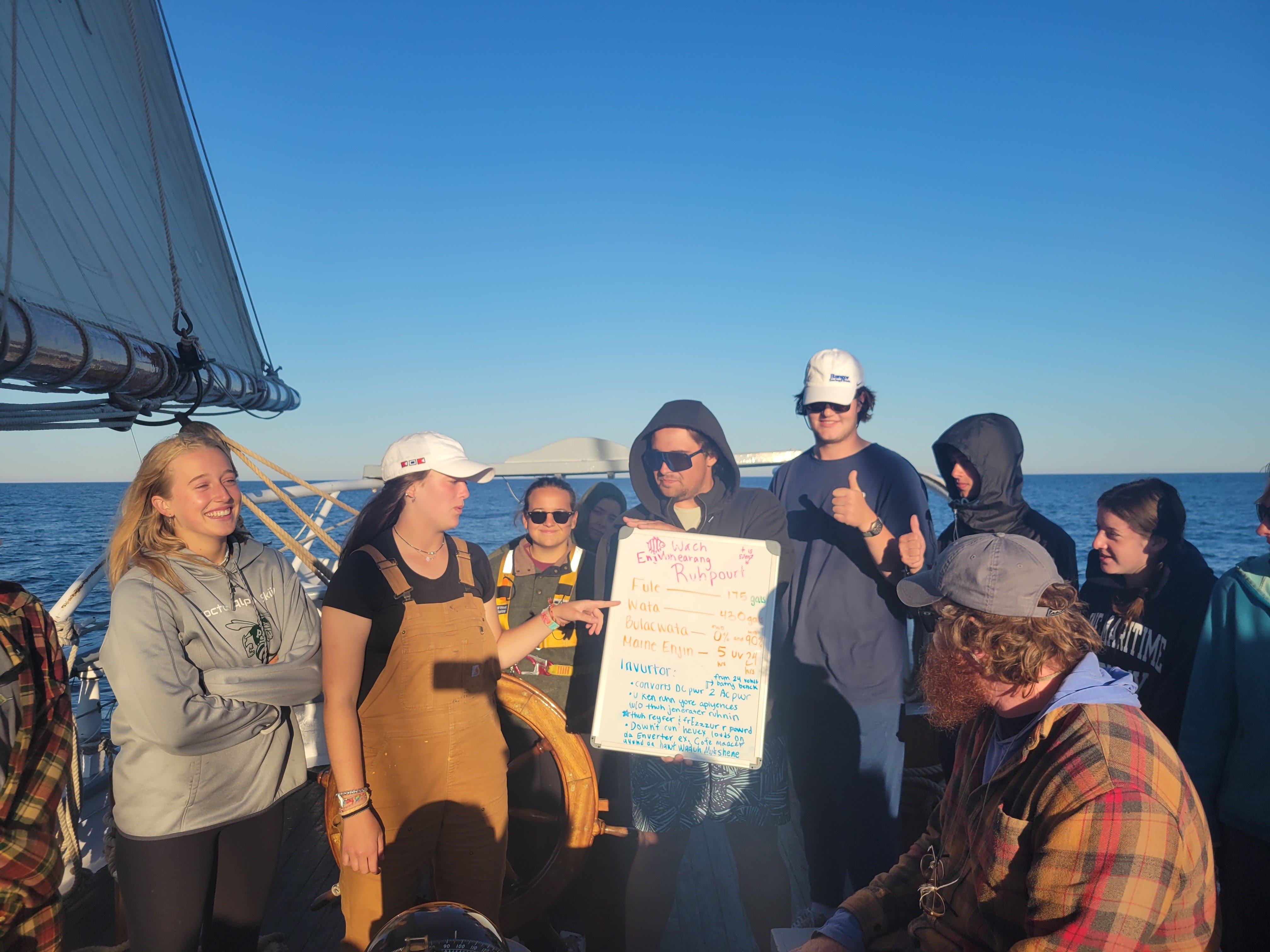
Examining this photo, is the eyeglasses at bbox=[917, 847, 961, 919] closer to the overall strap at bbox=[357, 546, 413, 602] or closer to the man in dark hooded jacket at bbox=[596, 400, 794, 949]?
the man in dark hooded jacket at bbox=[596, 400, 794, 949]

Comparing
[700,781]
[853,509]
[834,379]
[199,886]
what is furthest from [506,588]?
[834,379]

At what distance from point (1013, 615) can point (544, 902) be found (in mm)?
2067

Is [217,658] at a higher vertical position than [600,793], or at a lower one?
higher

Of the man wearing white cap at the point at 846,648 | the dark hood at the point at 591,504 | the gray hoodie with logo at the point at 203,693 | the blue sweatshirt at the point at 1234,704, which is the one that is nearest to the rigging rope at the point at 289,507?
the gray hoodie with logo at the point at 203,693

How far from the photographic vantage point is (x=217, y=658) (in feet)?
6.07

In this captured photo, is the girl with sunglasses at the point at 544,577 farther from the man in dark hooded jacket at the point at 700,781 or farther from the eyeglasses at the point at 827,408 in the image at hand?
the eyeglasses at the point at 827,408

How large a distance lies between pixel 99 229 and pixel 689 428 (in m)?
3.50

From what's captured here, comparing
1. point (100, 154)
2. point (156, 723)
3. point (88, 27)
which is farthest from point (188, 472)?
point (88, 27)

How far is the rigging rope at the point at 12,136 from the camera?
2.21 meters

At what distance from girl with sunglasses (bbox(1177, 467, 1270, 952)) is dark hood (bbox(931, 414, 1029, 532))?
804 mm

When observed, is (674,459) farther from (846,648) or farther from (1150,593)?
(1150,593)

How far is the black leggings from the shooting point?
1.73 metres

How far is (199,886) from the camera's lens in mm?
1794

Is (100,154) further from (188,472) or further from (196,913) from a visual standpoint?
(196,913)
